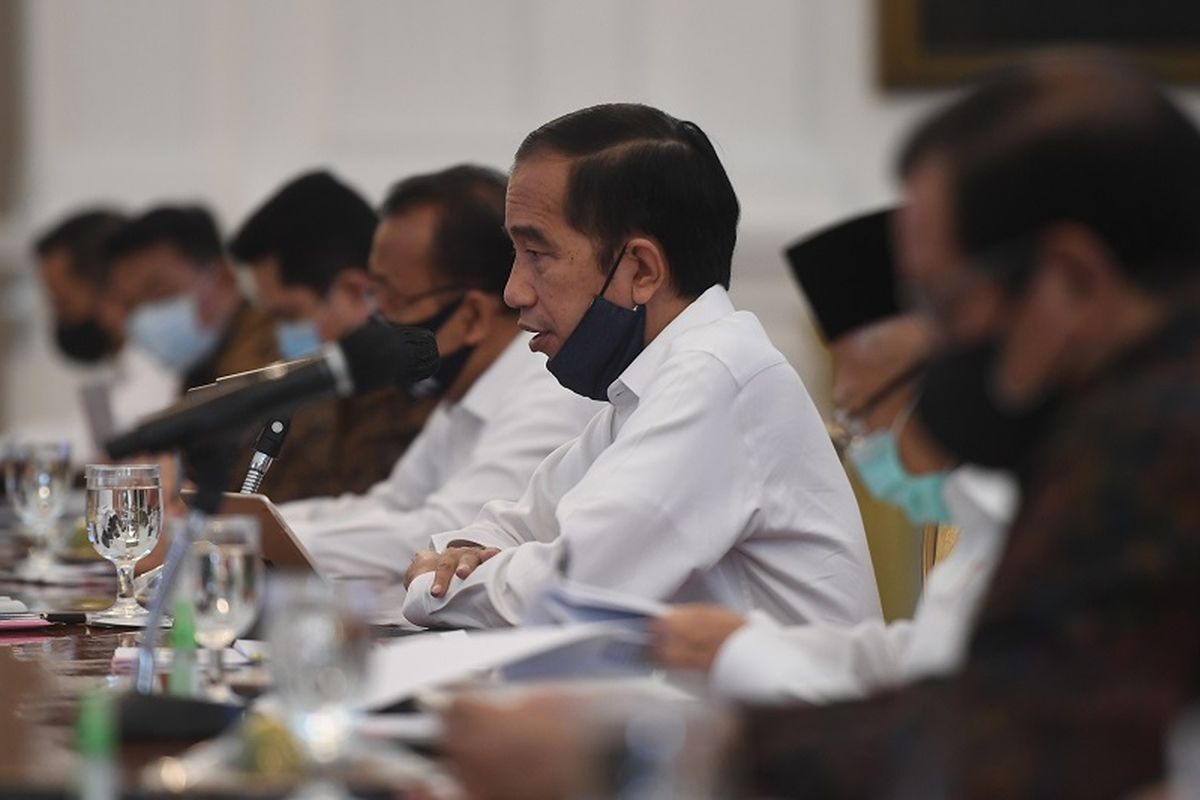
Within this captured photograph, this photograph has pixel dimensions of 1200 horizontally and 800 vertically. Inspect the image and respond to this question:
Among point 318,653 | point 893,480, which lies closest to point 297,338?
point 893,480

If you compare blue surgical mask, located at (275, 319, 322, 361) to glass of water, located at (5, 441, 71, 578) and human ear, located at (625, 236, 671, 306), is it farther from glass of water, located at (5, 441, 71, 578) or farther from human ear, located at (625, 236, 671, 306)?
human ear, located at (625, 236, 671, 306)

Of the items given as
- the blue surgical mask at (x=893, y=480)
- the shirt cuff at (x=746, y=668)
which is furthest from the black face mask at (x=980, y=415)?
the blue surgical mask at (x=893, y=480)

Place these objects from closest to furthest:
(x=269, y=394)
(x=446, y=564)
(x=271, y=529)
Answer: (x=269, y=394), (x=446, y=564), (x=271, y=529)

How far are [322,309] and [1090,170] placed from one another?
138 inches

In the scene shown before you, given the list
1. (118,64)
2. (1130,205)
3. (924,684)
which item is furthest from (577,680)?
(118,64)

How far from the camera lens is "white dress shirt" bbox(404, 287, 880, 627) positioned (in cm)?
257

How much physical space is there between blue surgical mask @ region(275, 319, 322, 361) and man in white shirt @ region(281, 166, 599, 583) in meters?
0.81

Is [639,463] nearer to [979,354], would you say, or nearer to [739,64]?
[979,354]

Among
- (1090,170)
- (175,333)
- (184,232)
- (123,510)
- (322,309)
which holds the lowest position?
(175,333)

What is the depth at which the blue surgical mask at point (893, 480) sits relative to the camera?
2311 millimetres

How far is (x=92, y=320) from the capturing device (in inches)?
291

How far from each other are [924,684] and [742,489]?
1.10 metres

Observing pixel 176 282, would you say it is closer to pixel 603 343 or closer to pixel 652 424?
pixel 603 343

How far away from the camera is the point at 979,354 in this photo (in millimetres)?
1621
